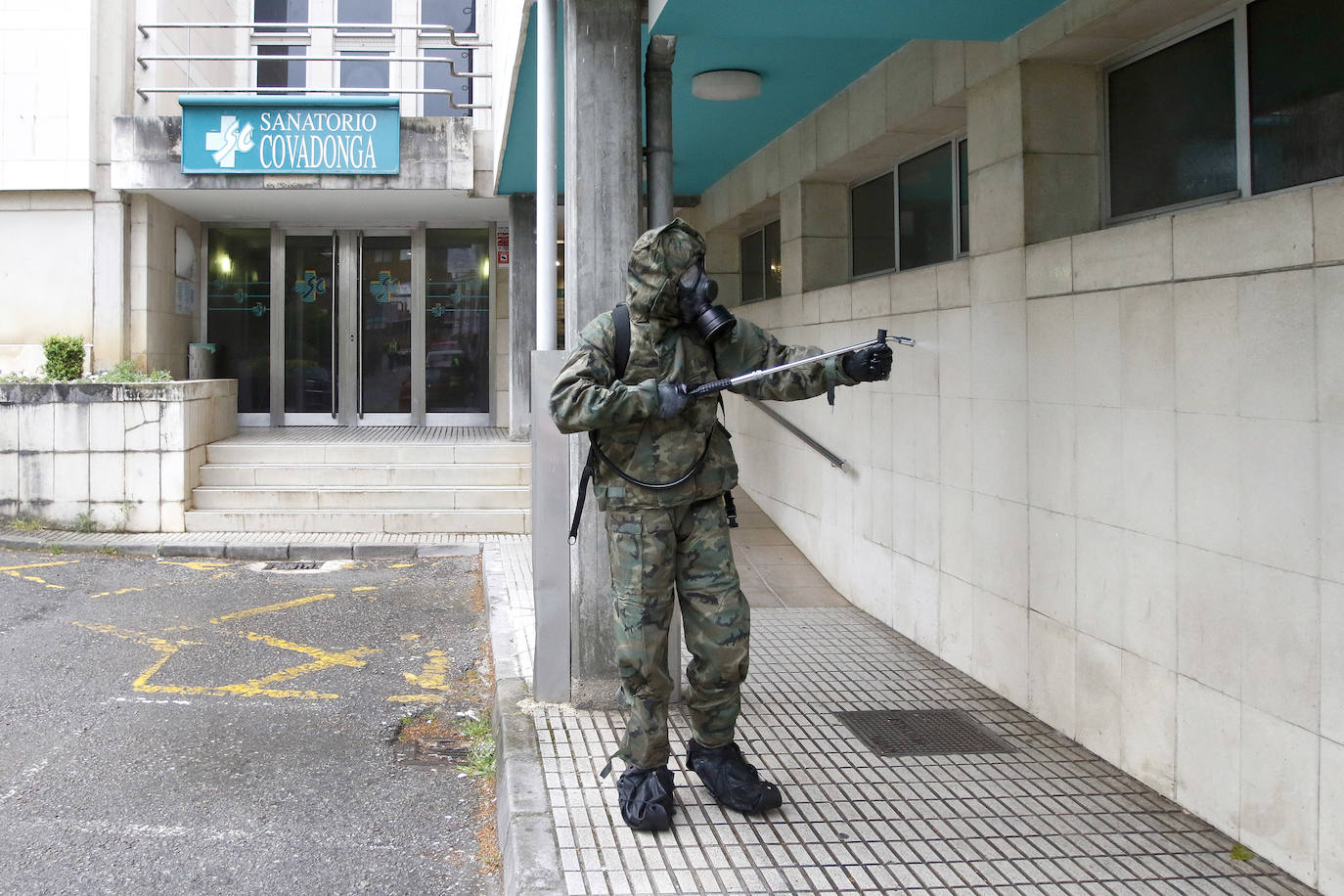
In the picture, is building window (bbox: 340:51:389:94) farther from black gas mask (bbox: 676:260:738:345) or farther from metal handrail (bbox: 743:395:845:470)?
black gas mask (bbox: 676:260:738:345)

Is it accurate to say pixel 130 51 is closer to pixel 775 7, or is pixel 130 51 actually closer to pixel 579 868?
pixel 775 7

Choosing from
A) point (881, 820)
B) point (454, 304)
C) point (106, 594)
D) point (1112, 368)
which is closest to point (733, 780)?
point (881, 820)

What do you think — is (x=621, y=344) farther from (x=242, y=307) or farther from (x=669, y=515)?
(x=242, y=307)

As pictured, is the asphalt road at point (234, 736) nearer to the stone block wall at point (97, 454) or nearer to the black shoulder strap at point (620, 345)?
the black shoulder strap at point (620, 345)

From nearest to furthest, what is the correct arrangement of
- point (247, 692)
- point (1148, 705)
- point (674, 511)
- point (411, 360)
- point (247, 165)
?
point (674, 511) → point (1148, 705) → point (247, 692) → point (247, 165) → point (411, 360)

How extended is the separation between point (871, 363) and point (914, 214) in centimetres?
382

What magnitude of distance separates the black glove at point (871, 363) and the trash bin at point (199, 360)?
11.6 meters

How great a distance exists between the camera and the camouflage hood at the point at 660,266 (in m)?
3.52

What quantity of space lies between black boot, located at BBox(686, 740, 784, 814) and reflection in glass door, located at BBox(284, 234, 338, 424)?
1138 cm

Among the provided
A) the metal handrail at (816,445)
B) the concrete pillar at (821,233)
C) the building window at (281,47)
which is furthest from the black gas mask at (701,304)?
the building window at (281,47)

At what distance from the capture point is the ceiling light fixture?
21.0 ft

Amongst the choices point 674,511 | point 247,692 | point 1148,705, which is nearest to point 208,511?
point 247,692

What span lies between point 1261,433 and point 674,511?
1.91 m

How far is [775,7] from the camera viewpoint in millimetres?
4301
